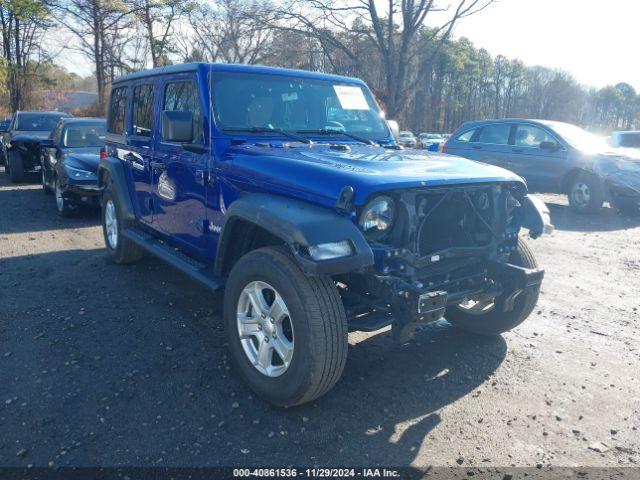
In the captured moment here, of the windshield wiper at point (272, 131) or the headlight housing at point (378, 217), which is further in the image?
the windshield wiper at point (272, 131)

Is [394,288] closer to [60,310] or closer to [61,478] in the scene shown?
[61,478]

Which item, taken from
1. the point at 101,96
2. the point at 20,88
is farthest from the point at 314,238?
the point at 20,88

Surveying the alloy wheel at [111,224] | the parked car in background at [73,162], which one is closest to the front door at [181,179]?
the alloy wheel at [111,224]

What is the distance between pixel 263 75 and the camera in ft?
14.2

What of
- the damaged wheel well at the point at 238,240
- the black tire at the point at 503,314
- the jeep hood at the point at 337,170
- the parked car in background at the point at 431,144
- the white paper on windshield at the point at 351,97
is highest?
the white paper on windshield at the point at 351,97

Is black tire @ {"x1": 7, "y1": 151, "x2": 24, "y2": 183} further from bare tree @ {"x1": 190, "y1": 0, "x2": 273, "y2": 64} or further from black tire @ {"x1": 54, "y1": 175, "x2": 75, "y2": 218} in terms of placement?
bare tree @ {"x1": 190, "y1": 0, "x2": 273, "y2": 64}

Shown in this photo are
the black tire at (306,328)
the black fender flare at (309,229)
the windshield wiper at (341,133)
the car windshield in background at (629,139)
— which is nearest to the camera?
the black fender flare at (309,229)

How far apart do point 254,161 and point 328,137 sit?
101cm

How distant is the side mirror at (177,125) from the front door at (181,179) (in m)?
0.15

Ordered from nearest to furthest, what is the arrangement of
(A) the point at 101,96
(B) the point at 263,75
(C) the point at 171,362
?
(C) the point at 171,362, (B) the point at 263,75, (A) the point at 101,96

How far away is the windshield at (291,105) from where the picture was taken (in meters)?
4.09

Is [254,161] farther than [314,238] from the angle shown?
Yes

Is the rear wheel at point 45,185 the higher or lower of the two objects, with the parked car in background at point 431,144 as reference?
lower

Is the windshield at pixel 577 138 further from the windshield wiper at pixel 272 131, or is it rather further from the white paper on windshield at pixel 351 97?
the windshield wiper at pixel 272 131
